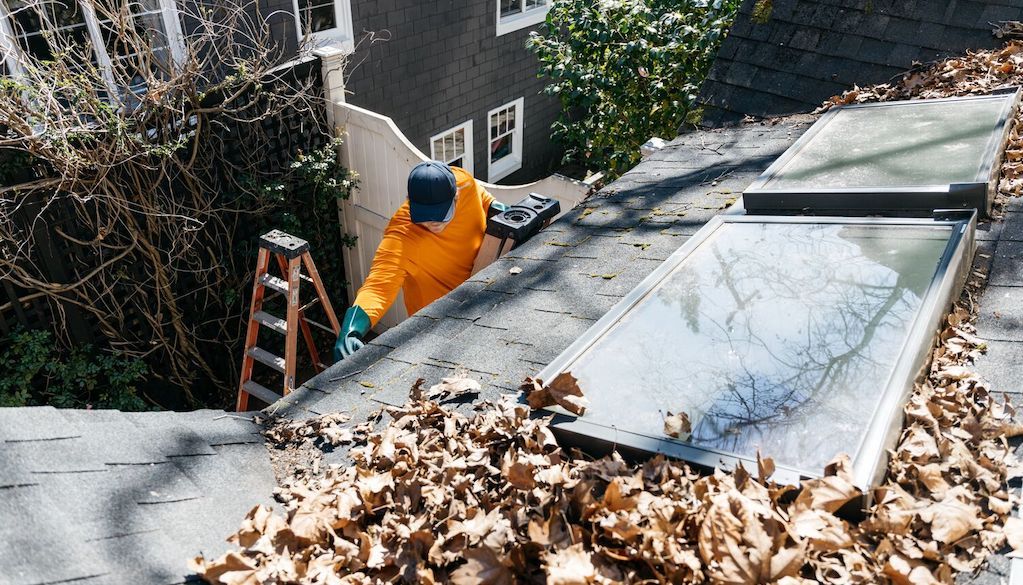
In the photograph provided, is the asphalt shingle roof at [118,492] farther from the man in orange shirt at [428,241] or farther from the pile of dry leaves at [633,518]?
the man in orange shirt at [428,241]

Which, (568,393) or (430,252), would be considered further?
(430,252)

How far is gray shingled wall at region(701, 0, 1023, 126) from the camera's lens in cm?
560

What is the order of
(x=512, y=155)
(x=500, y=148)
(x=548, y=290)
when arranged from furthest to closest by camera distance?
(x=512, y=155), (x=500, y=148), (x=548, y=290)

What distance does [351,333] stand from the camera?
4.39m

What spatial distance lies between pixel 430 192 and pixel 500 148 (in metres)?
8.65

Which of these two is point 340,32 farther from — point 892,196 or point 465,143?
point 892,196

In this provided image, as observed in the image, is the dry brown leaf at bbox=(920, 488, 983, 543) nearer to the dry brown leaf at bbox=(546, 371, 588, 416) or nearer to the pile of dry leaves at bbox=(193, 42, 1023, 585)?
the pile of dry leaves at bbox=(193, 42, 1023, 585)

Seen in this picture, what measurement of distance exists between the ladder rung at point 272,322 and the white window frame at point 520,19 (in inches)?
287

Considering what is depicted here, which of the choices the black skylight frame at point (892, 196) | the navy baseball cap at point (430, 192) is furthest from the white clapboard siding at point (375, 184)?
the black skylight frame at point (892, 196)

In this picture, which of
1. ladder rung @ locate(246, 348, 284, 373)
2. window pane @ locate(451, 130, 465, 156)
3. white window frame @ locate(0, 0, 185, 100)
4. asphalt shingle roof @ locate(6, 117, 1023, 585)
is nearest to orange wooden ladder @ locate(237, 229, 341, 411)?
ladder rung @ locate(246, 348, 284, 373)

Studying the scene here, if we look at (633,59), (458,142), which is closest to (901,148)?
(633,59)

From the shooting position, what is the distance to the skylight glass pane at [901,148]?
11.6 ft

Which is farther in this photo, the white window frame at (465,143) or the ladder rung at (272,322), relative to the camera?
the white window frame at (465,143)

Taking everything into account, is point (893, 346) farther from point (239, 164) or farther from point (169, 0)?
point (169, 0)
